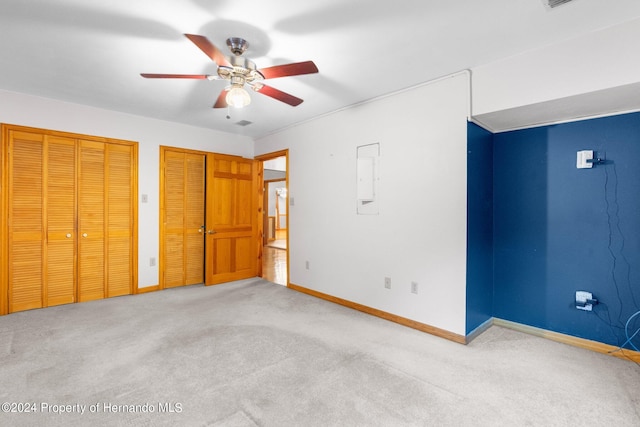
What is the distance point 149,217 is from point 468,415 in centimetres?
448

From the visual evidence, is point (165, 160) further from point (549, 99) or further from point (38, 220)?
point (549, 99)

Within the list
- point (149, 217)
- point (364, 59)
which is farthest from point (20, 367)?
point (364, 59)

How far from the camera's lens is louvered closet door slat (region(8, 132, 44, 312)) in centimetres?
349

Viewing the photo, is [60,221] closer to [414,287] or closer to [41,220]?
[41,220]

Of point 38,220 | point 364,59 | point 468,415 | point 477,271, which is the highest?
point 364,59

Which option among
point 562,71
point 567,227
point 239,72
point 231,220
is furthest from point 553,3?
point 231,220

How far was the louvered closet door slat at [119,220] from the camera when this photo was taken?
13.5 ft

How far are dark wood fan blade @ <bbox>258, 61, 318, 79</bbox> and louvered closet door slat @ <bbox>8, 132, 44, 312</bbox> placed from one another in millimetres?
3366

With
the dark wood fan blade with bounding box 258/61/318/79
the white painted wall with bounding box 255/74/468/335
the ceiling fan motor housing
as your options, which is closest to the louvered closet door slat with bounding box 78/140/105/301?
the white painted wall with bounding box 255/74/468/335

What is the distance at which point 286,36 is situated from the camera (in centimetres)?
225

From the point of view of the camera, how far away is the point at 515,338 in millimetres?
2918

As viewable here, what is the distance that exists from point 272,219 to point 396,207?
8038mm

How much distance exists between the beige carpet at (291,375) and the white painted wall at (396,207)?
43 cm

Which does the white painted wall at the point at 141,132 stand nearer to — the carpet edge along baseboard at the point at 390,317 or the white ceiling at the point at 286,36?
the white ceiling at the point at 286,36
